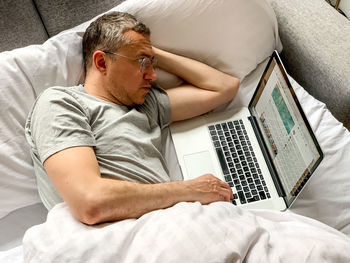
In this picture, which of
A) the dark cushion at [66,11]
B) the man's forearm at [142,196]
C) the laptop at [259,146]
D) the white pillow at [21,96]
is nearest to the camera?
the man's forearm at [142,196]

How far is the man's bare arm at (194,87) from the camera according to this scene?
1.30m

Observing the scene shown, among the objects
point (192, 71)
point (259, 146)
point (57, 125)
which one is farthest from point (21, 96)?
point (259, 146)

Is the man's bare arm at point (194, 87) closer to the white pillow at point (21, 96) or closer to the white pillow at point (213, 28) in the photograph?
the white pillow at point (213, 28)

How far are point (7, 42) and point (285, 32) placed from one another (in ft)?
3.91

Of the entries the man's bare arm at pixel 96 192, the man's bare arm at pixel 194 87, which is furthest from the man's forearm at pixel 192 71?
the man's bare arm at pixel 96 192

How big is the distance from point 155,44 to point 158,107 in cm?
27

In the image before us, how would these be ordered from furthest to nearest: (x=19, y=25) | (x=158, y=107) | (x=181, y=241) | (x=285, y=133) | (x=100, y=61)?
(x=19, y=25), (x=158, y=107), (x=100, y=61), (x=285, y=133), (x=181, y=241)

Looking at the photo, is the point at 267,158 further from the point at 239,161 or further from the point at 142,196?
the point at 142,196

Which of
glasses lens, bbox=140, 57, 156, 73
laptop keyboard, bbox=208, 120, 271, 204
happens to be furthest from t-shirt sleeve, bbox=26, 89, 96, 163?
laptop keyboard, bbox=208, 120, 271, 204

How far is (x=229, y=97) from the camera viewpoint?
4.45ft

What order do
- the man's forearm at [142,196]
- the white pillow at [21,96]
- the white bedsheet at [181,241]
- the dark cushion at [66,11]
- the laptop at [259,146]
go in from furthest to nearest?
the dark cushion at [66,11] → the white pillow at [21,96] → the laptop at [259,146] → the man's forearm at [142,196] → the white bedsheet at [181,241]

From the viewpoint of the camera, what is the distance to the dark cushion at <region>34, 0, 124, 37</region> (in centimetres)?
141

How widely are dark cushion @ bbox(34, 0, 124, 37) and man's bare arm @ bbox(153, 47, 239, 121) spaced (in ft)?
1.33

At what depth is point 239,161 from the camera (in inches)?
47.4
